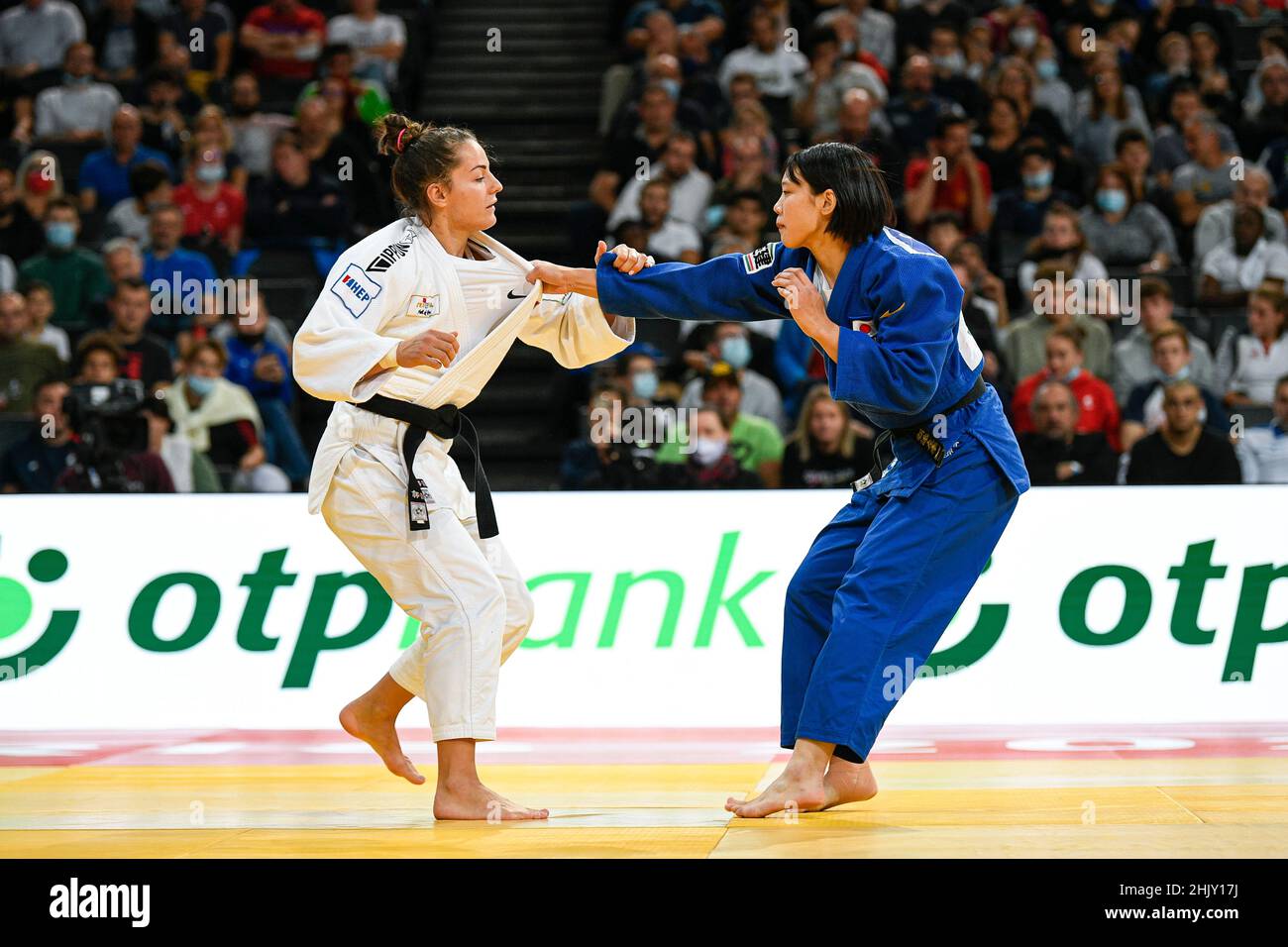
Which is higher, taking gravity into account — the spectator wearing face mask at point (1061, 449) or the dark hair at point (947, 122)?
the dark hair at point (947, 122)

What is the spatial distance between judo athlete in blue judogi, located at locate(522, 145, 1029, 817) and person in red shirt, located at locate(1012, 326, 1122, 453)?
3804mm

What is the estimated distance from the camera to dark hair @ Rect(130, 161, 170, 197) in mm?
8961

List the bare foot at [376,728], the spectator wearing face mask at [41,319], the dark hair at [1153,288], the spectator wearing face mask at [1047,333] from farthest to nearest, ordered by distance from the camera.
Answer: the spectator wearing face mask at [41,319] < the dark hair at [1153,288] < the spectator wearing face mask at [1047,333] < the bare foot at [376,728]

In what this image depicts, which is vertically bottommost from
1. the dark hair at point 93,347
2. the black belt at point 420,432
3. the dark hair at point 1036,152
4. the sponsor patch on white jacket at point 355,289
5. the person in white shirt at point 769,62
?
the dark hair at point 93,347

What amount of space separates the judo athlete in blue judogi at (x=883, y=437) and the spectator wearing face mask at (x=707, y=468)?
2.84m

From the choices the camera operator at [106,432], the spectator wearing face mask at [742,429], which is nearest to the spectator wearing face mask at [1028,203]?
the spectator wearing face mask at [742,429]

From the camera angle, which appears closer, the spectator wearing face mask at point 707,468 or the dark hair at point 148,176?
the spectator wearing face mask at point 707,468

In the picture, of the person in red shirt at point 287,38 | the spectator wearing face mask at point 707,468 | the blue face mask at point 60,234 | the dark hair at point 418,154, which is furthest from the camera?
the person in red shirt at point 287,38

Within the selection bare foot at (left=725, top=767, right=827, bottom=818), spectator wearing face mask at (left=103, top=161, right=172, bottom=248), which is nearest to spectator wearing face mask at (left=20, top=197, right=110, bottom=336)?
spectator wearing face mask at (left=103, top=161, right=172, bottom=248)

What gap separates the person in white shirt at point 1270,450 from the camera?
7.48 meters

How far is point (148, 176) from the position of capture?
8977 millimetres

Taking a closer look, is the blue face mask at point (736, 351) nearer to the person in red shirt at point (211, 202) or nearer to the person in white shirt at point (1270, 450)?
the person in white shirt at point (1270, 450)

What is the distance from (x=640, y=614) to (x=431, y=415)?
6.23 ft
